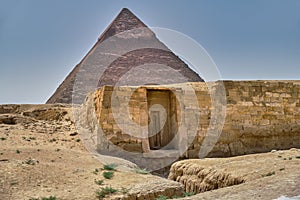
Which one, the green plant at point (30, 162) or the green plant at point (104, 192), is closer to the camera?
the green plant at point (104, 192)

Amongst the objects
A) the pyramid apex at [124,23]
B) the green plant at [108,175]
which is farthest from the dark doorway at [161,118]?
the pyramid apex at [124,23]

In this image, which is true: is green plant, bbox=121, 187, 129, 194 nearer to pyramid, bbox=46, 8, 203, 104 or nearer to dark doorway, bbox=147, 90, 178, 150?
dark doorway, bbox=147, 90, 178, 150

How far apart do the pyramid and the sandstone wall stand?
2640cm

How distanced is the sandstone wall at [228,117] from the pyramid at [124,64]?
26.4 meters

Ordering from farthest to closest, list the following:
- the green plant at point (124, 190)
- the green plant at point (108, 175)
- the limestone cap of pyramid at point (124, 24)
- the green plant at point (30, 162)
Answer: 1. the limestone cap of pyramid at point (124, 24)
2. the green plant at point (30, 162)
3. the green plant at point (108, 175)
4. the green plant at point (124, 190)

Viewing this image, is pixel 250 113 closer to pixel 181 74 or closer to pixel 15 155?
pixel 15 155

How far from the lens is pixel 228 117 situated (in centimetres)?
1215

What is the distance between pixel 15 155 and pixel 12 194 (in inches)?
106

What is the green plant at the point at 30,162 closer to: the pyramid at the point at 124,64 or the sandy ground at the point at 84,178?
the sandy ground at the point at 84,178

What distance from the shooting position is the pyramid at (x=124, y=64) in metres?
Result: 42.1

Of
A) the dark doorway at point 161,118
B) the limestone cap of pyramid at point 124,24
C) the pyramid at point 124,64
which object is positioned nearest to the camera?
the dark doorway at point 161,118

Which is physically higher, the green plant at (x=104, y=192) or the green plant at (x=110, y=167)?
the green plant at (x=110, y=167)

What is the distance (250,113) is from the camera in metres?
12.4

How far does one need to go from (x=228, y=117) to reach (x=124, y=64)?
1475 inches
